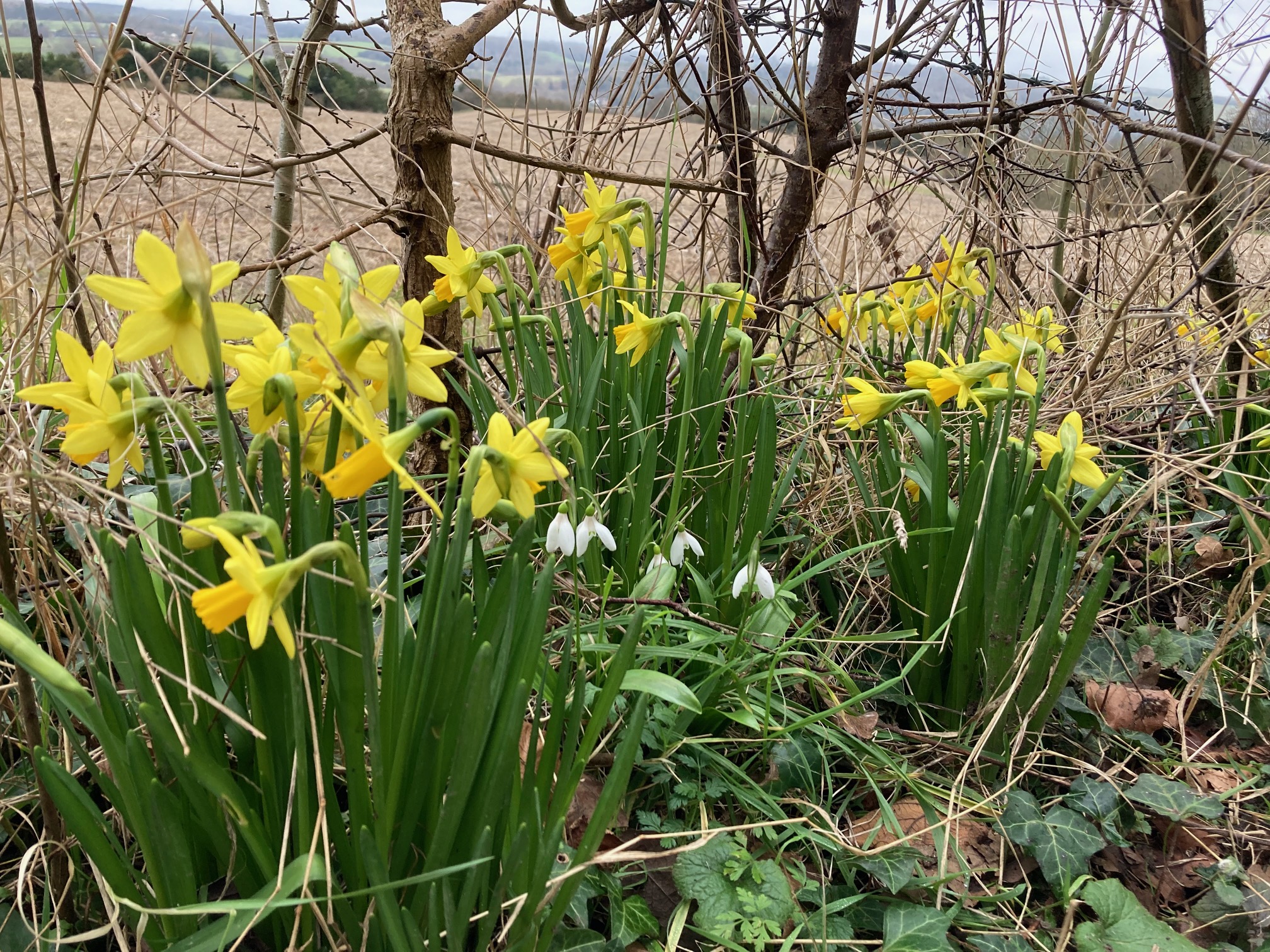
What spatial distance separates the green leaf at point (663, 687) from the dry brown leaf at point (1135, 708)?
40.4 inches

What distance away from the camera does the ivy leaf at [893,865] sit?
1.32 metres

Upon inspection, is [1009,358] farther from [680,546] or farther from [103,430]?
[103,430]

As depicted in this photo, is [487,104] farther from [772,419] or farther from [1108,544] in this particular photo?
[1108,544]

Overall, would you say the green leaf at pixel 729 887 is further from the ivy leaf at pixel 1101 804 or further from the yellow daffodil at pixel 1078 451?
the yellow daffodil at pixel 1078 451

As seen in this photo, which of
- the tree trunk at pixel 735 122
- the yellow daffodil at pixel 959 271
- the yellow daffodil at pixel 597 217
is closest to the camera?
the yellow daffodil at pixel 597 217

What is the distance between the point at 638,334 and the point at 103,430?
1079mm

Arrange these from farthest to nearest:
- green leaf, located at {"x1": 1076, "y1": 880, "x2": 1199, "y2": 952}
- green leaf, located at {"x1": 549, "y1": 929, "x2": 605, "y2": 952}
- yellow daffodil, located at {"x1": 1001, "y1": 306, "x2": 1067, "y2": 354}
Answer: yellow daffodil, located at {"x1": 1001, "y1": 306, "x2": 1067, "y2": 354}, green leaf, located at {"x1": 1076, "y1": 880, "x2": 1199, "y2": 952}, green leaf, located at {"x1": 549, "y1": 929, "x2": 605, "y2": 952}

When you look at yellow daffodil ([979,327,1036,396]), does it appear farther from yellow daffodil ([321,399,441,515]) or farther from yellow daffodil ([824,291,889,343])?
yellow daffodil ([321,399,441,515])

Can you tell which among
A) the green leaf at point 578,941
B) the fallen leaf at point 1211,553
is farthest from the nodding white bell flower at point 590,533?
the fallen leaf at point 1211,553

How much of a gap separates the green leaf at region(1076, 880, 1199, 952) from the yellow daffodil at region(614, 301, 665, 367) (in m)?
1.24

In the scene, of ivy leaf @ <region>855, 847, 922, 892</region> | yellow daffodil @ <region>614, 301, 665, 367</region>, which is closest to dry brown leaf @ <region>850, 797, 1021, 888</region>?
ivy leaf @ <region>855, 847, 922, 892</region>

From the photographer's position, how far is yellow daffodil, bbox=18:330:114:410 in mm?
911

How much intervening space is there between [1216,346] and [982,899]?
6.01 feet

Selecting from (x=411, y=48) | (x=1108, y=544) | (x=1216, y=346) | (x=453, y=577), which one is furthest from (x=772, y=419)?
(x=1216, y=346)
